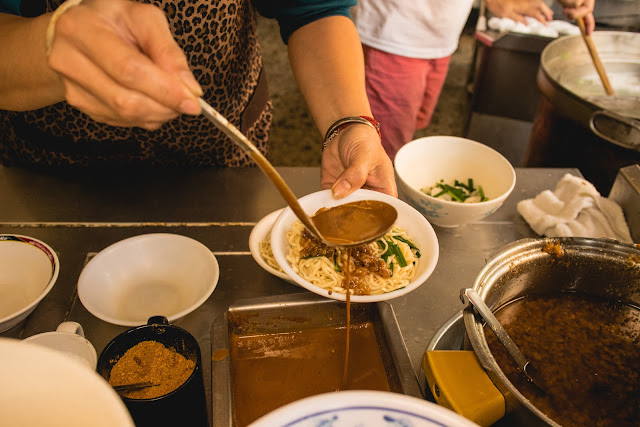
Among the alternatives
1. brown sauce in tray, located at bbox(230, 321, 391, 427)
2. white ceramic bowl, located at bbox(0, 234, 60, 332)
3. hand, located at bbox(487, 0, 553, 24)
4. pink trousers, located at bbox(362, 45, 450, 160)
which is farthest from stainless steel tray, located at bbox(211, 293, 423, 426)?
hand, located at bbox(487, 0, 553, 24)

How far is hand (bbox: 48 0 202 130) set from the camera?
2.90 feet

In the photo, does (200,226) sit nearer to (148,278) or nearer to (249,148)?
(148,278)

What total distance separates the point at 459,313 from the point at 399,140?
2.22 meters

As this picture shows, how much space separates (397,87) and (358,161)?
6.01 ft

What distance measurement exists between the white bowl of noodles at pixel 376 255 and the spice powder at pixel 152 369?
0.40m

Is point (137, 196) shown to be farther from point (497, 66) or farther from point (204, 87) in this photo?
point (497, 66)

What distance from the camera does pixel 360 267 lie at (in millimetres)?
1584

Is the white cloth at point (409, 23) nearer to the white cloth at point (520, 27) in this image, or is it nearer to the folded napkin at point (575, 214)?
the white cloth at point (520, 27)

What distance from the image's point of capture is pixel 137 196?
6.77 ft

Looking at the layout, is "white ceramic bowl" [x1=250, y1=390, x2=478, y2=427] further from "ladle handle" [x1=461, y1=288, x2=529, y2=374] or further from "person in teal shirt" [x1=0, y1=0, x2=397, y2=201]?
"person in teal shirt" [x1=0, y1=0, x2=397, y2=201]

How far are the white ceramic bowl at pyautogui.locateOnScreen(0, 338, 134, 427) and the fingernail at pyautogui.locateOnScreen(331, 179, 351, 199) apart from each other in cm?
110

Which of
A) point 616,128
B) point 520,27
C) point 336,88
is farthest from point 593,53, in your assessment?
point 336,88

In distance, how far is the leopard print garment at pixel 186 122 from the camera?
5.85ft

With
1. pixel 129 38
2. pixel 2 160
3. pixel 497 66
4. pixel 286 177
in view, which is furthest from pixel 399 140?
pixel 129 38
